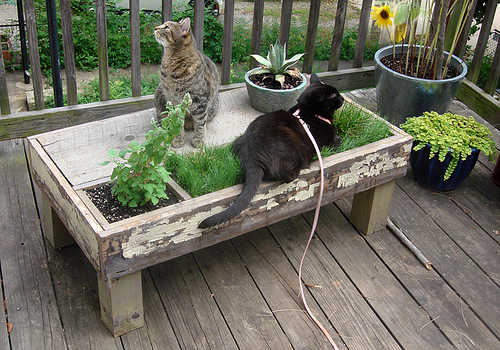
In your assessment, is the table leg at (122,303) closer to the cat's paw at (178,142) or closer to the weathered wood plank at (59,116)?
the cat's paw at (178,142)

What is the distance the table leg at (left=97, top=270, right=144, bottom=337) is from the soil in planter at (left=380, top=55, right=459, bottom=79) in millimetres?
2329

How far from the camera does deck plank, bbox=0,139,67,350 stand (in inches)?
84.8

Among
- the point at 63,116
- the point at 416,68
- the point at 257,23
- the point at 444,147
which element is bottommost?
the point at 63,116

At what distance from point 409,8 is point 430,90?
0.54 meters

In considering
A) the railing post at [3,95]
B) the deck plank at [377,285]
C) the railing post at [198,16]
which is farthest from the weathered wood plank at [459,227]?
the railing post at [3,95]

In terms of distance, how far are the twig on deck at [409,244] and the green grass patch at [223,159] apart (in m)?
0.56

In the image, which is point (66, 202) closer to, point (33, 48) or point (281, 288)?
point (281, 288)

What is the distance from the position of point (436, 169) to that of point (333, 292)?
114 centimetres

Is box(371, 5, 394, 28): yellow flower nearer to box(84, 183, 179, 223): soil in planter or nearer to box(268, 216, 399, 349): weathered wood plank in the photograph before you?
box(268, 216, 399, 349): weathered wood plank

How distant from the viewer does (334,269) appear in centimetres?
261

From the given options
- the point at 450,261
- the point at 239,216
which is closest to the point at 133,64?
the point at 239,216

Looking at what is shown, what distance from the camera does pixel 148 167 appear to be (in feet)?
6.63

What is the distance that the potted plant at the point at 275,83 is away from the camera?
288 cm

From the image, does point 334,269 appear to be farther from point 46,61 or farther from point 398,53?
point 46,61
